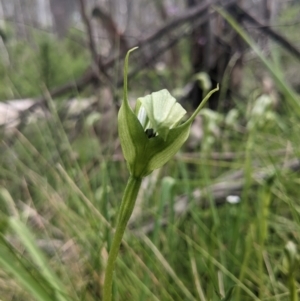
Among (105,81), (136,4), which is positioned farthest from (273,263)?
(136,4)

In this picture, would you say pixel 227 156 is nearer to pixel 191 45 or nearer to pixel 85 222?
pixel 85 222

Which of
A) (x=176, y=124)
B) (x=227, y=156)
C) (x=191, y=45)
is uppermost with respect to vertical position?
(x=176, y=124)

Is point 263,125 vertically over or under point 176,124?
under

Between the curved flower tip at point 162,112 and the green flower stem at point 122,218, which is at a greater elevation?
the curved flower tip at point 162,112

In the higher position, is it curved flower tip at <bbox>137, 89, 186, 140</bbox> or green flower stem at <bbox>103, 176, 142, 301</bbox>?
curved flower tip at <bbox>137, 89, 186, 140</bbox>

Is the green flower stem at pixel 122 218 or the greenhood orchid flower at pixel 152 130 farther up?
the greenhood orchid flower at pixel 152 130

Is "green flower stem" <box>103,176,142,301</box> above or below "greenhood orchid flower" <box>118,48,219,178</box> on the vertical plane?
below

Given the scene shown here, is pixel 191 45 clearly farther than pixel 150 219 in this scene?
Yes

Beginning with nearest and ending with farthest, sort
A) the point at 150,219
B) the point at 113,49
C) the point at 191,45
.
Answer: the point at 150,219 < the point at 113,49 < the point at 191,45
